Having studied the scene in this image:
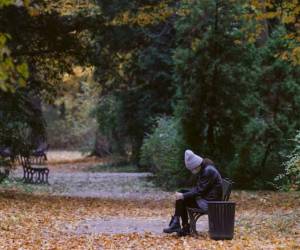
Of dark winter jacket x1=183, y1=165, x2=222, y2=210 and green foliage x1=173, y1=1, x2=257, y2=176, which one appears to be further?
green foliage x1=173, y1=1, x2=257, y2=176

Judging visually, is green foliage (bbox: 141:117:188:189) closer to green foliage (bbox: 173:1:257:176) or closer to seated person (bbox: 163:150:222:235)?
green foliage (bbox: 173:1:257:176)

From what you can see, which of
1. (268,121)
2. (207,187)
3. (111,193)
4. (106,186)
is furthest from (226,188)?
(106,186)

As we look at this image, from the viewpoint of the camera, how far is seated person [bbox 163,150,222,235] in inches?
503

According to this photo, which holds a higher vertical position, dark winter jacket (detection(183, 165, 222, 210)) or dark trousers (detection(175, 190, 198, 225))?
dark winter jacket (detection(183, 165, 222, 210))

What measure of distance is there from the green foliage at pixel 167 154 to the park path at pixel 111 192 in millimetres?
517

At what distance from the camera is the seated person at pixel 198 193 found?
1278 centimetres

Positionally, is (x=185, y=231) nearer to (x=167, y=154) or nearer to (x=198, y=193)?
(x=198, y=193)

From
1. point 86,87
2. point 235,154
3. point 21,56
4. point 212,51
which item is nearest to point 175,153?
point 235,154

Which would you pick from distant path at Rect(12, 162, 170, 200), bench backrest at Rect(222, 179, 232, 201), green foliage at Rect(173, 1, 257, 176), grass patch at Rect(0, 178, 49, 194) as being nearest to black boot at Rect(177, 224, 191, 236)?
bench backrest at Rect(222, 179, 232, 201)

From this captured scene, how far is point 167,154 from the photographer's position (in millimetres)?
24812

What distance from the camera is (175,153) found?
24.4 meters

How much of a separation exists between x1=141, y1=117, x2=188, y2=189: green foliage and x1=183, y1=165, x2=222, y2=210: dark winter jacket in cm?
1104

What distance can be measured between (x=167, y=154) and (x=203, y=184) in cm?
1197

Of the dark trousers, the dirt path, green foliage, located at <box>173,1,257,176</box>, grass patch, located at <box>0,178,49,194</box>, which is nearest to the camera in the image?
the dark trousers
